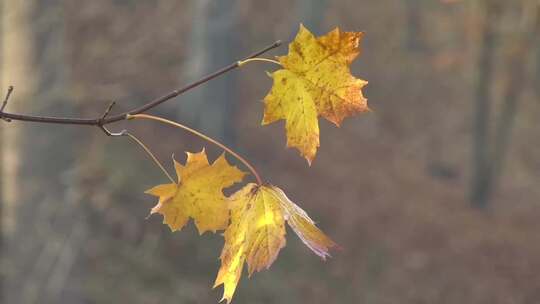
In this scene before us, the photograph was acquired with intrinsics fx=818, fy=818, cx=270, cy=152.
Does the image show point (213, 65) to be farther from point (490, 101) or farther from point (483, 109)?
point (490, 101)

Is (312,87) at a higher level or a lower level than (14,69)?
lower

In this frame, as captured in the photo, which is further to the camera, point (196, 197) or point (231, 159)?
point (231, 159)

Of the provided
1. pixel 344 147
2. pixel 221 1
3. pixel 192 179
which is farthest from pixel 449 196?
pixel 192 179

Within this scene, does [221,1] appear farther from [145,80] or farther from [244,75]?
[244,75]

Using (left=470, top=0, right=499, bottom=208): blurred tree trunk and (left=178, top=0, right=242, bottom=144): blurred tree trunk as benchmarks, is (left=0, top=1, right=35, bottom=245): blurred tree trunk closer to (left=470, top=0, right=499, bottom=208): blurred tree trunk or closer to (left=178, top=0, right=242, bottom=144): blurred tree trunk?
(left=178, top=0, right=242, bottom=144): blurred tree trunk

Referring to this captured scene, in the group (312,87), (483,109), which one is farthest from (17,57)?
A: (483,109)

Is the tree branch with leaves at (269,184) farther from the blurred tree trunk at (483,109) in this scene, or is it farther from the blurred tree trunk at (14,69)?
the blurred tree trunk at (483,109)
